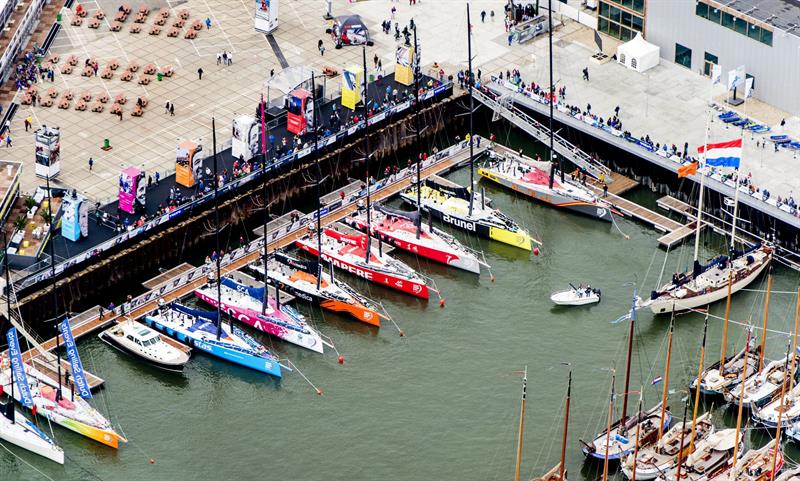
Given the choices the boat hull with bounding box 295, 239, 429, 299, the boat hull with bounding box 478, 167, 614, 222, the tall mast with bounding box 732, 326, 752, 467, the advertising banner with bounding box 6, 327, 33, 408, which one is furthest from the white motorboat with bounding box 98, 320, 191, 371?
the tall mast with bounding box 732, 326, 752, 467

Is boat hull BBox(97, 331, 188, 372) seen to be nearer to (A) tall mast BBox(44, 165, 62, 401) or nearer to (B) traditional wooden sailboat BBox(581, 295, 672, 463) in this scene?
→ (A) tall mast BBox(44, 165, 62, 401)

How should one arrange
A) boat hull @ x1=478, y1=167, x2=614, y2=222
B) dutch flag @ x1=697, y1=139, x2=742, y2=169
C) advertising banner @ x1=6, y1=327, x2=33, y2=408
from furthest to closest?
boat hull @ x1=478, y1=167, x2=614, y2=222 < dutch flag @ x1=697, y1=139, x2=742, y2=169 < advertising banner @ x1=6, y1=327, x2=33, y2=408

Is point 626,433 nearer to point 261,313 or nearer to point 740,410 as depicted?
point 740,410

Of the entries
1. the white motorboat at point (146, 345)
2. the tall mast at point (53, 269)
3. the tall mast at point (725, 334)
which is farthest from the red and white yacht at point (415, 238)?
the tall mast at point (53, 269)

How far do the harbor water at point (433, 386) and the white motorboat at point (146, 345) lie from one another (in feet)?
3.29

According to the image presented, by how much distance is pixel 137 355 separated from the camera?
575 feet

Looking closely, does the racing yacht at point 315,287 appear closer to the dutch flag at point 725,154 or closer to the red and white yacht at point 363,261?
the red and white yacht at point 363,261

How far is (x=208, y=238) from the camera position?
191 metres

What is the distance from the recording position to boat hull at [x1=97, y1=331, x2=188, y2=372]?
17362cm

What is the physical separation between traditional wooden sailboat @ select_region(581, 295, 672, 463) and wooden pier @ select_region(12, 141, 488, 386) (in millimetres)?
40707

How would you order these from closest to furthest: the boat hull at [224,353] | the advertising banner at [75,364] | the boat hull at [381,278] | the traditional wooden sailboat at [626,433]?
the traditional wooden sailboat at [626,433]
the advertising banner at [75,364]
the boat hull at [224,353]
the boat hull at [381,278]

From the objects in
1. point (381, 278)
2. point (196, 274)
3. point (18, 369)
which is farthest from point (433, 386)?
point (18, 369)

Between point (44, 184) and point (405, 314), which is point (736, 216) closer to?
point (405, 314)

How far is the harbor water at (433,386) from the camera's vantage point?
534ft
